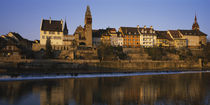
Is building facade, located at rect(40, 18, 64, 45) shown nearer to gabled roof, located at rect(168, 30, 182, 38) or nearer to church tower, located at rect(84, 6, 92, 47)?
church tower, located at rect(84, 6, 92, 47)

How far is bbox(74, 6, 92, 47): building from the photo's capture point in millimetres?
61812

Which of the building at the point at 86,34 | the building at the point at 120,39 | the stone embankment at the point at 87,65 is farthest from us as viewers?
the building at the point at 120,39

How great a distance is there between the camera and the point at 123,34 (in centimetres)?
7069

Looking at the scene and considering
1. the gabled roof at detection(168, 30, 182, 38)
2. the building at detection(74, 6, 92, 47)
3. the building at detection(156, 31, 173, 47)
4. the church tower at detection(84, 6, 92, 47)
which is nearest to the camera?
the building at detection(74, 6, 92, 47)

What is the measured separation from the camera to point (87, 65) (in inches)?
1953

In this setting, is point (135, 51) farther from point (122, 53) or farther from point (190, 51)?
point (190, 51)

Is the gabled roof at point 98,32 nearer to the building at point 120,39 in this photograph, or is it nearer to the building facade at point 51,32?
the building at point 120,39

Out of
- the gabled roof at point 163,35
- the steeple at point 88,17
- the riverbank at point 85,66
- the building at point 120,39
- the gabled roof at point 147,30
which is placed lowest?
the riverbank at point 85,66

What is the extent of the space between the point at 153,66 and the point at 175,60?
9444 millimetres

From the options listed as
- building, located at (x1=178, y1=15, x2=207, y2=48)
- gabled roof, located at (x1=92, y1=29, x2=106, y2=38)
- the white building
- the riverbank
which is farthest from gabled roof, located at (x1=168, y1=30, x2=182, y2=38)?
the white building

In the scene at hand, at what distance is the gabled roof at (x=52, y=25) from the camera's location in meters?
57.3

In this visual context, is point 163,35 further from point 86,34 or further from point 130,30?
point 86,34

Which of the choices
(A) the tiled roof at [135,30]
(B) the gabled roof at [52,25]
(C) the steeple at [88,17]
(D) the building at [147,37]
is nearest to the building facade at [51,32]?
(B) the gabled roof at [52,25]

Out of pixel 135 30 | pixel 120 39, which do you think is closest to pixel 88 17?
pixel 120 39
